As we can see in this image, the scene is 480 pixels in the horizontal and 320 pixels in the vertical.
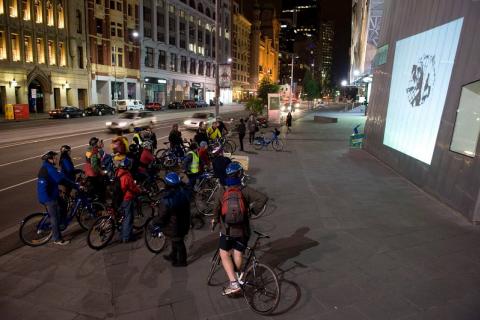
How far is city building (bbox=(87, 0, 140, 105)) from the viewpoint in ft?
178

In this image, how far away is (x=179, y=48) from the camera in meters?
75.9

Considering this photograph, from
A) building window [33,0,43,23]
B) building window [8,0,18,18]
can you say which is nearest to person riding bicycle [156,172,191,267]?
building window [8,0,18,18]

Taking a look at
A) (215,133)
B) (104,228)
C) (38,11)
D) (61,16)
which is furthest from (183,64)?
(104,228)

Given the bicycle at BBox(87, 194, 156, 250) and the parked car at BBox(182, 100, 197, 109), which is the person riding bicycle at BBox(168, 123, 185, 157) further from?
the parked car at BBox(182, 100, 197, 109)

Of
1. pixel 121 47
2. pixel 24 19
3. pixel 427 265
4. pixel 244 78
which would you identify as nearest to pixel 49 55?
pixel 24 19

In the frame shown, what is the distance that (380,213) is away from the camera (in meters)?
9.32

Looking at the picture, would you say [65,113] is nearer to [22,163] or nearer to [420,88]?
[22,163]

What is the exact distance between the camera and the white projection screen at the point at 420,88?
1098cm

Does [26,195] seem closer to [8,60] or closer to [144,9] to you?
[8,60]

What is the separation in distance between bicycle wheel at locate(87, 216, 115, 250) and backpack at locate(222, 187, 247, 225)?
125 inches

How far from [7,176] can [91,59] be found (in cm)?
4492

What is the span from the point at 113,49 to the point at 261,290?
58.8 metres

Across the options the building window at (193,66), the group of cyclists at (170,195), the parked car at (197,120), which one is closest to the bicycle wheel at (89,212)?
the group of cyclists at (170,195)

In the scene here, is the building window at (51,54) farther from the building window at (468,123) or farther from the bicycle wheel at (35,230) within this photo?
the building window at (468,123)
